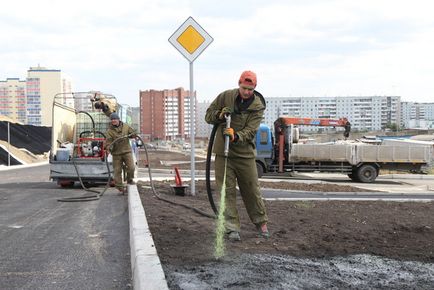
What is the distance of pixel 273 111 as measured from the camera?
117438 millimetres

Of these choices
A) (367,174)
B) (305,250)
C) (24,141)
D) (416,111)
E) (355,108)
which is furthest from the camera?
(416,111)

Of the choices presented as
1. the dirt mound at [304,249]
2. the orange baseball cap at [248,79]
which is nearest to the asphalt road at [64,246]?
the dirt mound at [304,249]

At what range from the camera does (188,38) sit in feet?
30.4

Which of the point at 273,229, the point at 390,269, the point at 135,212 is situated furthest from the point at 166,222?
the point at 390,269

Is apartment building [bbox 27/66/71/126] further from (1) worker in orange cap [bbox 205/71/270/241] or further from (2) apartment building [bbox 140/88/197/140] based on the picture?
(1) worker in orange cap [bbox 205/71/270/241]

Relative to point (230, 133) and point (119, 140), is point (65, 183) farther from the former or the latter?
point (230, 133)

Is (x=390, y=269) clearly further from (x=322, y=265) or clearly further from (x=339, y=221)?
(x=339, y=221)

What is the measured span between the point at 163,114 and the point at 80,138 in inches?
3770

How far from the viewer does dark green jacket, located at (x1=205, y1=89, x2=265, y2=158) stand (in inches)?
219

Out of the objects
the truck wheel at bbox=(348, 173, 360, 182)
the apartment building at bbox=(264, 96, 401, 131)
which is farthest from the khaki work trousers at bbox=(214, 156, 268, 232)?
the apartment building at bbox=(264, 96, 401, 131)

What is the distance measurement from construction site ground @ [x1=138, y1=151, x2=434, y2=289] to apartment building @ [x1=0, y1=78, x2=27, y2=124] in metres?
97.0

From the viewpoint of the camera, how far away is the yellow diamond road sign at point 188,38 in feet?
30.4

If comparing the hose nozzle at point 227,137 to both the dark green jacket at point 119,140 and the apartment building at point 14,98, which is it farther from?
the apartment building at point 14,98

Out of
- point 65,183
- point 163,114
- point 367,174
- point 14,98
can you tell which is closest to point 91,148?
point 65,183
